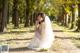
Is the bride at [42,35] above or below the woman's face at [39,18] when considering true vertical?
below

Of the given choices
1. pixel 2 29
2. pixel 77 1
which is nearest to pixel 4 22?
pixel 2 29

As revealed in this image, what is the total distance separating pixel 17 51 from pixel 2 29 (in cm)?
1825

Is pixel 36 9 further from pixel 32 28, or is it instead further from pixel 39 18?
pixel 39 18

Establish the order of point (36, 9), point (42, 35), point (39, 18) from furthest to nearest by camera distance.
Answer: point (36, 9), point (42, 35), point (39, 18)

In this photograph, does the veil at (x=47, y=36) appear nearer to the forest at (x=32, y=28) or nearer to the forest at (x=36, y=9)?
the forest at (x=32, y=28)

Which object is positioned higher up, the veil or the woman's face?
the woman's face

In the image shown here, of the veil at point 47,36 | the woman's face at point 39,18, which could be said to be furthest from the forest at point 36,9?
the woman's face at point 39,18

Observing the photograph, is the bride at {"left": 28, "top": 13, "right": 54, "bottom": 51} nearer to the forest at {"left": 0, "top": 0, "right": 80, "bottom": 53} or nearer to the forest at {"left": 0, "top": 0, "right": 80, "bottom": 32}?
the forest at {"left": 0, "top": 0, "right": 80, "bottom": 53}

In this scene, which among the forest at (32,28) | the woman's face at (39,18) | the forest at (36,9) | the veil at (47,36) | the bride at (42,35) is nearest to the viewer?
the woman's face at (39,18)

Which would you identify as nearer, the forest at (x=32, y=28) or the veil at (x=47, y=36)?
the veil at (x=47, y=36)

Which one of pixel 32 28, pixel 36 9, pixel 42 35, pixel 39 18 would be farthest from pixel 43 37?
pixel 36 9

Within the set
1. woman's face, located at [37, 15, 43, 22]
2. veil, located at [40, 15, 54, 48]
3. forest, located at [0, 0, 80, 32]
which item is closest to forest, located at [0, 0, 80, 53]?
forest, located at [0, 0, 80, 32]

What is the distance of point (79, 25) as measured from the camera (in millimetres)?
33750

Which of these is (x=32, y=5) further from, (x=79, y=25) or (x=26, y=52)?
(x=26, y=52)
